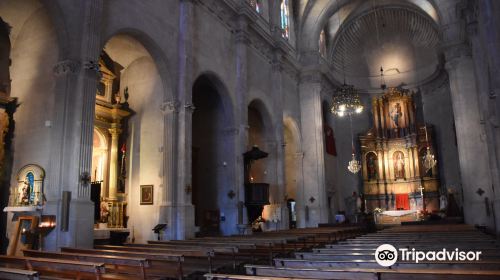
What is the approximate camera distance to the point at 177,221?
35.8 ft

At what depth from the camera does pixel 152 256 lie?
17.0 ft

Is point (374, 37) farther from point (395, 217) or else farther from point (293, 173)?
point (395, 217)

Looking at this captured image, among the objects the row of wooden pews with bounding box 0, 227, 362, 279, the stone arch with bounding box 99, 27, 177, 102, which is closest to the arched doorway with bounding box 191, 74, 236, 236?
the stone arch with bounding box 99, 27, 177, 102

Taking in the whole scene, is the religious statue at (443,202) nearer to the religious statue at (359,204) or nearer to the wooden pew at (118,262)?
the religious statue at (359,204)

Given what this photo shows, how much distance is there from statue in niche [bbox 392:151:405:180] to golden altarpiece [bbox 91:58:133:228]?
55.6 ft

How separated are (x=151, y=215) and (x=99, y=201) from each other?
166 centimetres

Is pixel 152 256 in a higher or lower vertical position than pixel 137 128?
lower

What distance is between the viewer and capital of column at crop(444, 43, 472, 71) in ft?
54.2

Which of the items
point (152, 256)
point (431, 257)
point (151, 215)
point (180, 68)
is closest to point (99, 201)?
point (151, 215)

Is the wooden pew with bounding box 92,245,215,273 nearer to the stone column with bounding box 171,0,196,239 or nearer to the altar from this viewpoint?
the stone column with bounding box 171,0,196,239

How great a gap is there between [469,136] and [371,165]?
887cm

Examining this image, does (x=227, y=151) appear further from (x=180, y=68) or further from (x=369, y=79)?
(x=369, y=79)

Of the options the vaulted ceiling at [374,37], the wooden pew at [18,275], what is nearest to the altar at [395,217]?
the vaulted ceiling at [374,37]

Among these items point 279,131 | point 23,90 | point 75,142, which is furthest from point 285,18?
point 75,142
